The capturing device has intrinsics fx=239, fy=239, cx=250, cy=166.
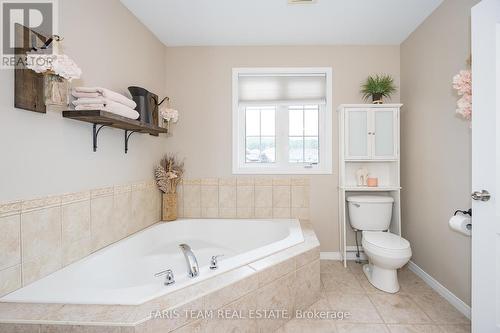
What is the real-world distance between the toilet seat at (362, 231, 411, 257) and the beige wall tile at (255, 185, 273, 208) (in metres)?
1.01

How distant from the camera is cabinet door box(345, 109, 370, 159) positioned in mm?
2502

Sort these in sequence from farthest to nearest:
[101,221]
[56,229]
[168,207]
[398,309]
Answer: [168,207] < [398,309] < [101,221] < [56,229]

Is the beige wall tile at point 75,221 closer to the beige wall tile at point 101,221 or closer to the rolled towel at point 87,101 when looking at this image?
the beige wall tile at point 101,221

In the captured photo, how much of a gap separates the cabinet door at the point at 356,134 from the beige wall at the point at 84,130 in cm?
204

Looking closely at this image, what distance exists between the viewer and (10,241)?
112 centimetres

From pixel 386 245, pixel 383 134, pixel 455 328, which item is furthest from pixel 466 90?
pixel 455 328

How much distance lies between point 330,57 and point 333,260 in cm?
229

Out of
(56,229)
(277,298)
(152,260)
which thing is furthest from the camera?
(152,260)

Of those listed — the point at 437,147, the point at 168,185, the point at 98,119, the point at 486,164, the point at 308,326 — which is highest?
the point at 98,119

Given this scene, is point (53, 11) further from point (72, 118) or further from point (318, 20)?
point (318, 20)

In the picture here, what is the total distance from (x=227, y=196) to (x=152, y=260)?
3.31 ft

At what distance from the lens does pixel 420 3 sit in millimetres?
2002

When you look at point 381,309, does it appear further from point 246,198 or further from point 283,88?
→ point 283,88

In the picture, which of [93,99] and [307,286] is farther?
[307,286]
